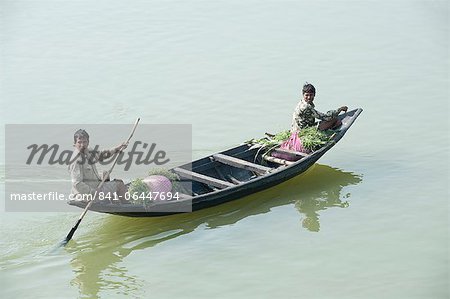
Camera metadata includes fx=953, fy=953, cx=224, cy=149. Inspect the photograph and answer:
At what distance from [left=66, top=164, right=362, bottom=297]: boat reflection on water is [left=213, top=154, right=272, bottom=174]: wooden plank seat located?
1.14 ft

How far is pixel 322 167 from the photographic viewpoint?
12.9 m

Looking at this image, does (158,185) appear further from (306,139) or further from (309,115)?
(309,115)

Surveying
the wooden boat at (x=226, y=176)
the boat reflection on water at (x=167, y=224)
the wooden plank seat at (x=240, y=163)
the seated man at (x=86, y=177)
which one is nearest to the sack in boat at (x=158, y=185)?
the wooden boat at (x=226, y=176)

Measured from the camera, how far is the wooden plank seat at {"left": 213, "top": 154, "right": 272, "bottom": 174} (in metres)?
11.9

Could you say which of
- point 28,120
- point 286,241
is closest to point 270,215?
point 286,241

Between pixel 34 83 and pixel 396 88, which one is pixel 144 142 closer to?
pixel 34 83

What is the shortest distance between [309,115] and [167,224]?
2.54 metres

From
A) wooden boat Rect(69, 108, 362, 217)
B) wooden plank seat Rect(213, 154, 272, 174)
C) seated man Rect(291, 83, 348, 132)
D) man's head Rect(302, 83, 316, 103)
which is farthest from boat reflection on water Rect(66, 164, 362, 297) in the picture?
man's head Rect(302, 83, 316, 103)

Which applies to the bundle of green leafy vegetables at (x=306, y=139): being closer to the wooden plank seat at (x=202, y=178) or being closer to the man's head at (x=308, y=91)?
the man's head at (x=308, y=91)

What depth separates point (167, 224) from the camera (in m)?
11.2

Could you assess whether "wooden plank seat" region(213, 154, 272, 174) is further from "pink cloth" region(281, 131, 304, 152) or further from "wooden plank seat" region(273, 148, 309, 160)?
"pink cloth" region(281, 131, 304, 152)

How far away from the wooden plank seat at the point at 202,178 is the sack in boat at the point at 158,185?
520 millimetres

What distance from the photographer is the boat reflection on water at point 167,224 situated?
10234 mm

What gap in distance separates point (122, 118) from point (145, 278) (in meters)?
4.79
